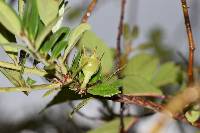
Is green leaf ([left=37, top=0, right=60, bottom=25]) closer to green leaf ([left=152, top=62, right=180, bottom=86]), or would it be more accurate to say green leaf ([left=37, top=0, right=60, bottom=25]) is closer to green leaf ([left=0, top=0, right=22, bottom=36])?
green leaf ([left=0, top=0, right=22, bottom=36])

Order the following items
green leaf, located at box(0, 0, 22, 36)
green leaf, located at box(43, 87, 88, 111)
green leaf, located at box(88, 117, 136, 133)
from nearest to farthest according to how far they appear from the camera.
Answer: green leaf, located at box(0, 0, 22, 36) → green leaf, located at box(43, 87, 88, 111) → green leaf, located at box(88, 117, 136, 133)

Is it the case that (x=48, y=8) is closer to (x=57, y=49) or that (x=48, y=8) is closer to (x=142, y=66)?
(x=57, y=49)

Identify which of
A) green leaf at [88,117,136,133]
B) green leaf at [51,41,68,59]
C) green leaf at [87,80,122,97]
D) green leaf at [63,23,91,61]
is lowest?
green leaf at [88,117,136,133]

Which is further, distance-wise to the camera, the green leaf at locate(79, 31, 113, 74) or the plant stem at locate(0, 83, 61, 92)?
the green leaf at locate(79, 31, 113, 74)

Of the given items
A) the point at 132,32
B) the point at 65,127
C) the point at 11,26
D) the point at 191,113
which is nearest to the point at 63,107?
the point at 65,127

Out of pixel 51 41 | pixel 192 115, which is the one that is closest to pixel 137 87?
pixel 192 115

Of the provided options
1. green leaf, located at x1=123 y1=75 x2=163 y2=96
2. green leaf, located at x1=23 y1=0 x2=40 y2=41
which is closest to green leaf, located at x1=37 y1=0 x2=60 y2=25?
green leaf, located at x1=23 y1=0 x2=40 y2=41

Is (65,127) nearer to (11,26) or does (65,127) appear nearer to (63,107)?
(63,107)
